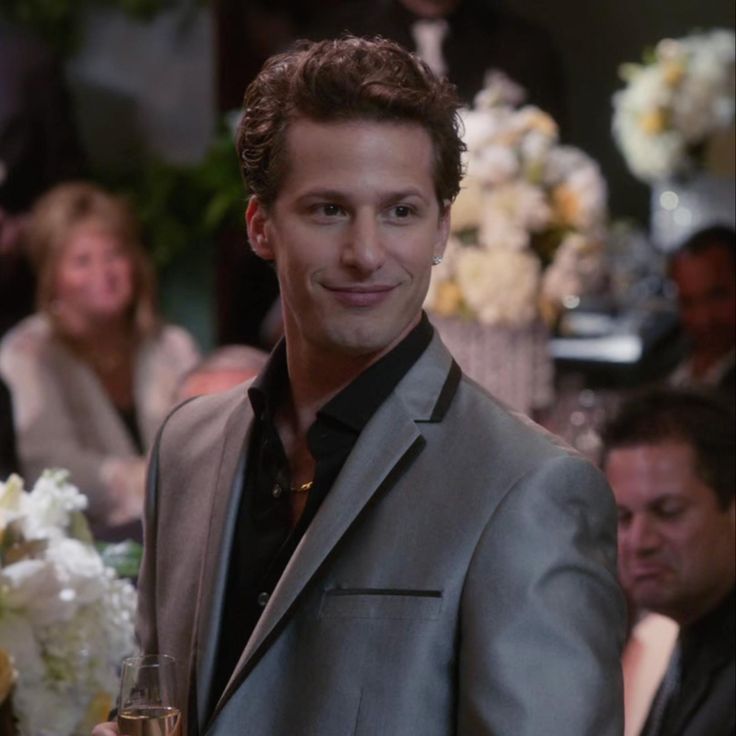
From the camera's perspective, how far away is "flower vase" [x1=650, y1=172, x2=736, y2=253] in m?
5.16

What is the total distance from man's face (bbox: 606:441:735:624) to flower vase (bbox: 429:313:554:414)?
1050mm

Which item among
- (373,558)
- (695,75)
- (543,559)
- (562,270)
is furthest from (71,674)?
(695,75)

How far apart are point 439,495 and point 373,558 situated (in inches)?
3.1

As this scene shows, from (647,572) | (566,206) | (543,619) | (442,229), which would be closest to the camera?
(543,619)

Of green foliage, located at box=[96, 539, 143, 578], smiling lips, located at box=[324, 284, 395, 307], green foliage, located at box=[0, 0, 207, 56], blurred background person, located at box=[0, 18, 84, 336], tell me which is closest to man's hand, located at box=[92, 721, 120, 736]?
smiling lips, located at box=[324, 284, 395, 307]

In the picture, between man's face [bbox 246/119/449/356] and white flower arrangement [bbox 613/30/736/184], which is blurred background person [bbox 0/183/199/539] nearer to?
white flower arrangement [bbox 613/30/736/184]

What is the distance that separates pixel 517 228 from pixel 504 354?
0.25 metres

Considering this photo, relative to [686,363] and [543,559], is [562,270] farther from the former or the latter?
[543,559]

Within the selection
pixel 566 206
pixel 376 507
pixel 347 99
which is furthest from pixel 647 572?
pixel 566 206

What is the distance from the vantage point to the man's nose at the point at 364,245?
5.24 feet

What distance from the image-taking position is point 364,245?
1597mm

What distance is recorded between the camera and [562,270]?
3.59 meters

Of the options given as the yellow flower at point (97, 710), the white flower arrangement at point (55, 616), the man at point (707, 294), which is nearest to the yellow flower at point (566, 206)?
the man at point (707, 294)

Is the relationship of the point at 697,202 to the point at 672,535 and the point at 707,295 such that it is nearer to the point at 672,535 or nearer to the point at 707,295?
the point at 707,295
